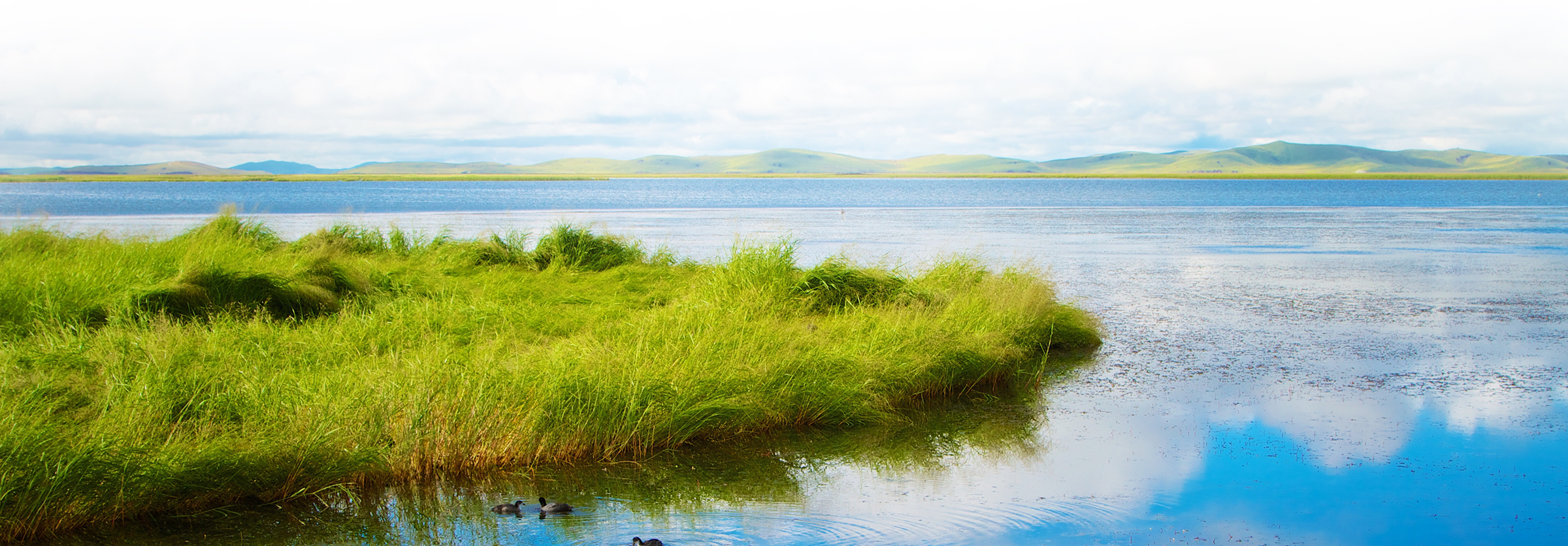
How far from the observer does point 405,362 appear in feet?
26.5

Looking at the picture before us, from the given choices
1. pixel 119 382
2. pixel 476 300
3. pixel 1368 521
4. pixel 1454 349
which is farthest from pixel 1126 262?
pixel 119 382

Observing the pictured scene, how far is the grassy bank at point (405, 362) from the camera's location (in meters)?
6.49

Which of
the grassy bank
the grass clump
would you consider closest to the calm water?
the grassy bank

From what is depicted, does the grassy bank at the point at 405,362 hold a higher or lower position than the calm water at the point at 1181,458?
higher

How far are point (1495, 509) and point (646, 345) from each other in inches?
259

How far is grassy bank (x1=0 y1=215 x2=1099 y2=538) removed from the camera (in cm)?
649

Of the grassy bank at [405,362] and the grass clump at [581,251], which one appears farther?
the grass clump at [581,251]

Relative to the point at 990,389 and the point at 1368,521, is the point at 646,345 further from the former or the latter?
the point at 1368,521

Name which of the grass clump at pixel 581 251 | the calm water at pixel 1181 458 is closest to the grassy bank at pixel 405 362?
the calm water at pixel 1181 458

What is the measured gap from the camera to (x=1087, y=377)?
11438 mm

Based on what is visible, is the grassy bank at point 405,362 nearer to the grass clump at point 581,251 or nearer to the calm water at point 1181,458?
the calm water at point 1181,458

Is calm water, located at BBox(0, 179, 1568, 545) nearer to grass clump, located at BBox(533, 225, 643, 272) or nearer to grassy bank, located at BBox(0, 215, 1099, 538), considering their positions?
grassy bank, located at BBox(0, 215, 1099, 538)

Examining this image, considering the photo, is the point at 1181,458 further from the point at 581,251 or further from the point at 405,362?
the point at 581,251

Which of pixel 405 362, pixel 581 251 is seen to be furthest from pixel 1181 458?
pixel 581 251
